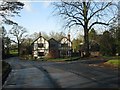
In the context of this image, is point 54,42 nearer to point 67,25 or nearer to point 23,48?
point 23,48

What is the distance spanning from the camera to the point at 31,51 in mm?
106875

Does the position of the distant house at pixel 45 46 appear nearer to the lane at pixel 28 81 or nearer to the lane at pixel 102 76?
the lane at pixel 102 76

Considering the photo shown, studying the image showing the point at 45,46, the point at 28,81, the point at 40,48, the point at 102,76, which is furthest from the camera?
the point at 45,46

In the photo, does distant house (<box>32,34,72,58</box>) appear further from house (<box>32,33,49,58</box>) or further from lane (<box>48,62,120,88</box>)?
lane (<box>48,62,120,88</box>)

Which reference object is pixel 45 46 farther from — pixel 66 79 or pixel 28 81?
pixel 28 81

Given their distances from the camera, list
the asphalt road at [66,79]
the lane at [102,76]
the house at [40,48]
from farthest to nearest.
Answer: the house at [40,48], the lane at [102,76], the asphalt road at [66,79]

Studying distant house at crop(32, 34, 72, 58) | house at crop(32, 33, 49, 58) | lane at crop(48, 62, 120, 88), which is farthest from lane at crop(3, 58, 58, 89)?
house at crop(32, 33, 49, 58)

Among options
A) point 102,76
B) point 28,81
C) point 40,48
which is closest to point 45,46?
point 40,48

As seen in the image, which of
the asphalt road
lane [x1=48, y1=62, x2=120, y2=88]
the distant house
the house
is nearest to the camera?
the asphalt road

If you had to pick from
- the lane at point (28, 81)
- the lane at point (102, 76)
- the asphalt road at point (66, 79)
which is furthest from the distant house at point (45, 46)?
the lane at point (28, 81)

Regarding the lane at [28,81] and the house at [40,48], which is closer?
the lane at [28,81]

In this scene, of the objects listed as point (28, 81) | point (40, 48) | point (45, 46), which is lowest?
point (28, 81)

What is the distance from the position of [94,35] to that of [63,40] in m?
11.6

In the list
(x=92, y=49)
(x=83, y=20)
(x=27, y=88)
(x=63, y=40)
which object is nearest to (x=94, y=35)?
(x=92, y=49)
